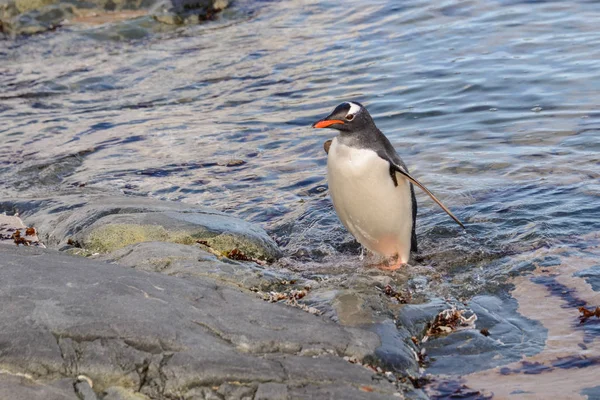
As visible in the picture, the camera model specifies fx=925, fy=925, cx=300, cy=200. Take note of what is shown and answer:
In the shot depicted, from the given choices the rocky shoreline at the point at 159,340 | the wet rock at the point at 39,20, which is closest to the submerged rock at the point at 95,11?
the wet rock at the point at 39,20

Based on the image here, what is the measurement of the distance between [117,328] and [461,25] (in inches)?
397

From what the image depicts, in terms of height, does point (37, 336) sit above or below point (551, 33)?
above

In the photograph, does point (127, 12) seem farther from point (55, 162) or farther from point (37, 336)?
point (37, 336)

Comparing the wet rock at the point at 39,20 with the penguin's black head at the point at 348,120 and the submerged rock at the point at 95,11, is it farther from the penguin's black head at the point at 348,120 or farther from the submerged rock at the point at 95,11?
the penguin's black head at the point at 348,120

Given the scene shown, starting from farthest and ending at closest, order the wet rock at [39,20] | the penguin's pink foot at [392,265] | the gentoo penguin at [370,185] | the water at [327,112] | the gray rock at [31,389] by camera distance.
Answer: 1. the wet rock at [39,20]
2. the water at [327,112]
3. the penguin's pink foot at [392,265]
4. the gentoo penguin at [370,185]
5. the gray rock at [31,389]

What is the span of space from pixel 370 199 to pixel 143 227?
1.42 metres

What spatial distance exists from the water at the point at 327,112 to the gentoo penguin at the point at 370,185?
260mm

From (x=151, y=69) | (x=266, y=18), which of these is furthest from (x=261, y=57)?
(x=266, y=18)

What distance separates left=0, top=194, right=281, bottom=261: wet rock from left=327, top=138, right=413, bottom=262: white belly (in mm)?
563

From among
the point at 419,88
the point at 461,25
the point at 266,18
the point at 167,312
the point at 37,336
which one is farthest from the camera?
the point at 266,18

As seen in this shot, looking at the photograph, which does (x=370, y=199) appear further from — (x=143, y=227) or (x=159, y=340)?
(x=159, y=340)

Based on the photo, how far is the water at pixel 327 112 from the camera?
6562 millimetres

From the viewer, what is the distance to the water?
6562 mm

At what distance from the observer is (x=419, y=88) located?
10398 millimetres
